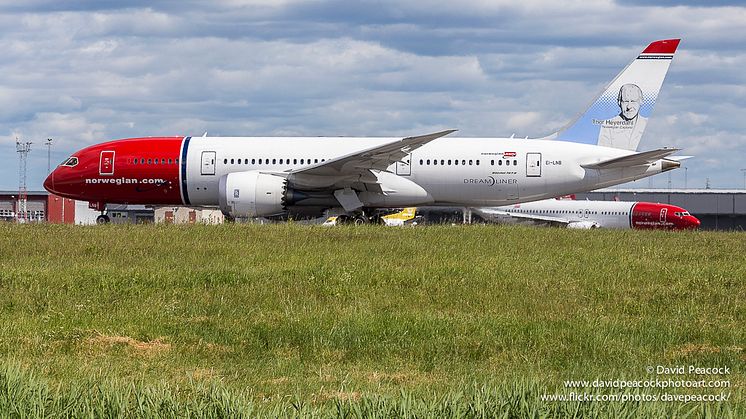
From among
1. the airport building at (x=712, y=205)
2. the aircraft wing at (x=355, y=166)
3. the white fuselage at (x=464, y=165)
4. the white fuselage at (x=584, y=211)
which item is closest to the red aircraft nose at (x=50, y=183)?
the white fuselage at (x=464, y=165)

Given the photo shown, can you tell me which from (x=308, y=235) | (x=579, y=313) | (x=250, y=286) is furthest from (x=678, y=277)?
(x=308, y=235)

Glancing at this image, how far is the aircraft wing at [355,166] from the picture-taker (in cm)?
3159

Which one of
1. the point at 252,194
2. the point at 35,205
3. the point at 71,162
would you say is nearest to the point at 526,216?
the point at 35,205

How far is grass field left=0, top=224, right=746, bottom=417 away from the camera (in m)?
9.41

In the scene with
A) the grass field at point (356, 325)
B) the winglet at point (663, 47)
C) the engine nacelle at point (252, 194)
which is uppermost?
the winglet at point (663, 47)

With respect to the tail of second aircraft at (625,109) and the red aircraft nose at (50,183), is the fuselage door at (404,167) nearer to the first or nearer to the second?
the tail of second aircraft at (625,109)

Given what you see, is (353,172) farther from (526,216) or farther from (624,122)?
(526,216)

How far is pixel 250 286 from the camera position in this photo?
17281 millimetres

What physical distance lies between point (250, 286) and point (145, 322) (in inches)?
114

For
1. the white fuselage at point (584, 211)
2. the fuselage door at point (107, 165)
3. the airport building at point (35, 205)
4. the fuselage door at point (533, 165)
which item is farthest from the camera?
the airport building at point (35, 205)

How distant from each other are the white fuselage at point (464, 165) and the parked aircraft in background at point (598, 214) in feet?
119

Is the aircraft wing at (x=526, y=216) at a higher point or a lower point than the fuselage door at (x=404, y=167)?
lower

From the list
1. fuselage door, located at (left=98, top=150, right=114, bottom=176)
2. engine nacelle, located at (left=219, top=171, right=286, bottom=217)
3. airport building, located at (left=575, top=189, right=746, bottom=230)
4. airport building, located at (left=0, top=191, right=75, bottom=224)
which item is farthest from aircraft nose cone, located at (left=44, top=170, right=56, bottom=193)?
airport building, located at (left=575, top=189, right=746, bottom=230)

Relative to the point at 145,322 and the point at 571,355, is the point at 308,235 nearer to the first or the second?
the point at 145,322
